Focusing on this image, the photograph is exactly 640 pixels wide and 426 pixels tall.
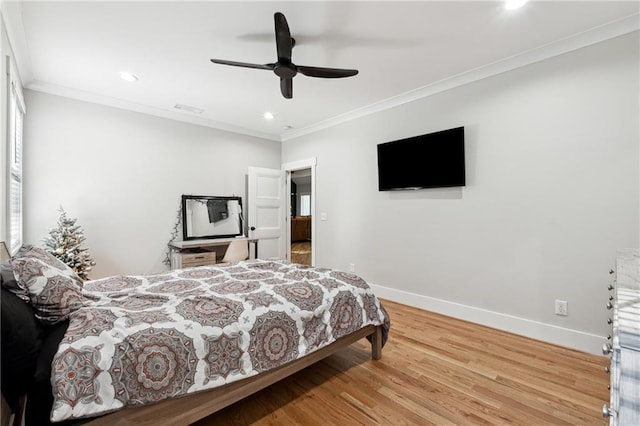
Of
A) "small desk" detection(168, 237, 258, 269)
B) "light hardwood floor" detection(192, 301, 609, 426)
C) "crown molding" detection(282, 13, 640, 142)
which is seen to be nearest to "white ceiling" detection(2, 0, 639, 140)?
"crown molding" detection(282, 13, 640, 142)

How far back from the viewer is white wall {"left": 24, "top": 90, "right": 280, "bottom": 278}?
3.34 meters

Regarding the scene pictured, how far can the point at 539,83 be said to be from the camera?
275cm

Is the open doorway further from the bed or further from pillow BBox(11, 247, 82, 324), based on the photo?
pillow BBox(11, 247, 82, 324)

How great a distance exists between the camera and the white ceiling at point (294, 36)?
2166 millimetres

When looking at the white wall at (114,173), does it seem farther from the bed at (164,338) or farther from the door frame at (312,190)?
the bed at (164,338)

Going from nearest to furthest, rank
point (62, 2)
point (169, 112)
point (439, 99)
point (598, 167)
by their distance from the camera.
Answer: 1. point (62, 2)
2. point (598, 167)
3. point (439, 99)
4. point (169, 112)

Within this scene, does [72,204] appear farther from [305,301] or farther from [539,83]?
[539,83]

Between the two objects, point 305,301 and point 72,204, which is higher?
point 72,204

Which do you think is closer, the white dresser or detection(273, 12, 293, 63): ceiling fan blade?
the white dresser

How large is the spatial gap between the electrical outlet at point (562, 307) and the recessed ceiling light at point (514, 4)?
96.0 inches

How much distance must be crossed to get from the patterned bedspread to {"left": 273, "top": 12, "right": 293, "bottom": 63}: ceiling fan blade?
171 centimetres

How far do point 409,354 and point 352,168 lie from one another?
2692 millimetres

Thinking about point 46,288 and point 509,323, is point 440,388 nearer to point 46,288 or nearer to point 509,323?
point 509,323

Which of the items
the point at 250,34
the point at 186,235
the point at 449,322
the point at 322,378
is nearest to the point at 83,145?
the point at 186,235
